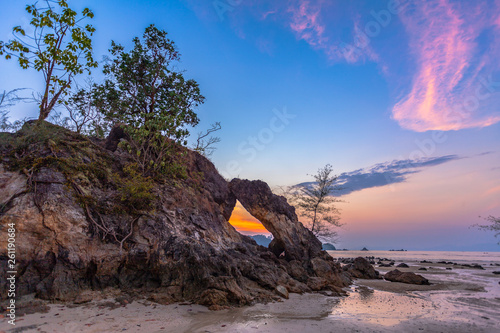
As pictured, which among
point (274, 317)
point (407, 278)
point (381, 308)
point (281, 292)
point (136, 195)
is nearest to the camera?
point (274, 317)

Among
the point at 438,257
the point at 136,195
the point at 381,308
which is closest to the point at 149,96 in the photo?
the point at 136,195

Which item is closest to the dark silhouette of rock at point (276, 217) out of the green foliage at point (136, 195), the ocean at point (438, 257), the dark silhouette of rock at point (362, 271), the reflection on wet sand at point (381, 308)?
the dark silhouette of rock at point (362, 271)

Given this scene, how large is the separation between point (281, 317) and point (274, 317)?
0.24 meters

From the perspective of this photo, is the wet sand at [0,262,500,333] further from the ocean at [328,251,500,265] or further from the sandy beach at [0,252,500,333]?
the ocean at [328,251,500,265]

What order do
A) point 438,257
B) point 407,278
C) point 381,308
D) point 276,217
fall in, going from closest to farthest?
point 381,308 → point 407,278 → point 276,217 → point 438,257

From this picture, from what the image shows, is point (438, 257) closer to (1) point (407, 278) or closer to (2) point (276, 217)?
(1) point (407, 278)

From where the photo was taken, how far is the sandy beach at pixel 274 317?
6109 millimetres

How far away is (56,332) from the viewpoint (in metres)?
5.46

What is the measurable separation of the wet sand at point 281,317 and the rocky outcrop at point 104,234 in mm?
748

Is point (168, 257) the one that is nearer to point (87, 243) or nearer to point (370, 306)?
point (87, 243)

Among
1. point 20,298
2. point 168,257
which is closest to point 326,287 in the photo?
point 168,257

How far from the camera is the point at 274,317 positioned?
755cm

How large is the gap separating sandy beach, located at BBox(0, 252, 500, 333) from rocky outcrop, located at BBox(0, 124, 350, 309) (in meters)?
0.68

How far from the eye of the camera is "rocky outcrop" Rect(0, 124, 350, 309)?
7.61 metres
